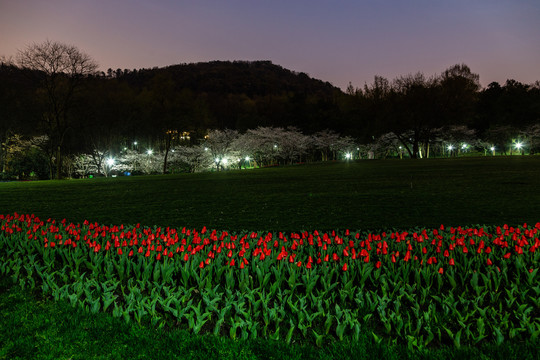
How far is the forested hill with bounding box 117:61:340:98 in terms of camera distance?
349 feet

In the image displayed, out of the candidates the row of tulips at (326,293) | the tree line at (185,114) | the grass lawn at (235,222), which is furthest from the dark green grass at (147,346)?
the tree line at (185,114)

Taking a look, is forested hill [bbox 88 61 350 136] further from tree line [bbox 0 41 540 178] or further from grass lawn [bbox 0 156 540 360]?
grass lawn [bbox 0 156 540 360]

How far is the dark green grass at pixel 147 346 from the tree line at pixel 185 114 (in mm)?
39359

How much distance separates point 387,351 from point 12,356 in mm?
3375

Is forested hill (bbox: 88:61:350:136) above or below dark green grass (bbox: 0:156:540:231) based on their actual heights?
above

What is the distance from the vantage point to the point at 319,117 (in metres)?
68.1

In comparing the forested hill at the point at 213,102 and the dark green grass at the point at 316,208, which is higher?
the forested hill at the point at 213,102

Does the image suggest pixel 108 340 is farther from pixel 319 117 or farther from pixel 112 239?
pixel 319 117

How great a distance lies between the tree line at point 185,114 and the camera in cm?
3962

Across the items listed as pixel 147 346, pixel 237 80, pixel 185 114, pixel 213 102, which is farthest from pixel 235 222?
pixel 237 80

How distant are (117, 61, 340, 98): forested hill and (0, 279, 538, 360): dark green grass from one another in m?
98.7

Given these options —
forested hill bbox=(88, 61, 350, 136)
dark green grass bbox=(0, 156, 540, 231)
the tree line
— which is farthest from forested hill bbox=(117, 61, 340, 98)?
dark green grass bbox=(0, 156, 540, 231)

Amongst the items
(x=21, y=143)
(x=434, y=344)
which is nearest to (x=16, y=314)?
(x=434, y=344)

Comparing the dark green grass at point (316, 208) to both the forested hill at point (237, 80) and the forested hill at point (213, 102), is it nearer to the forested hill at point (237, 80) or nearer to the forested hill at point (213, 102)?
the forested hill at point (213, 102)
